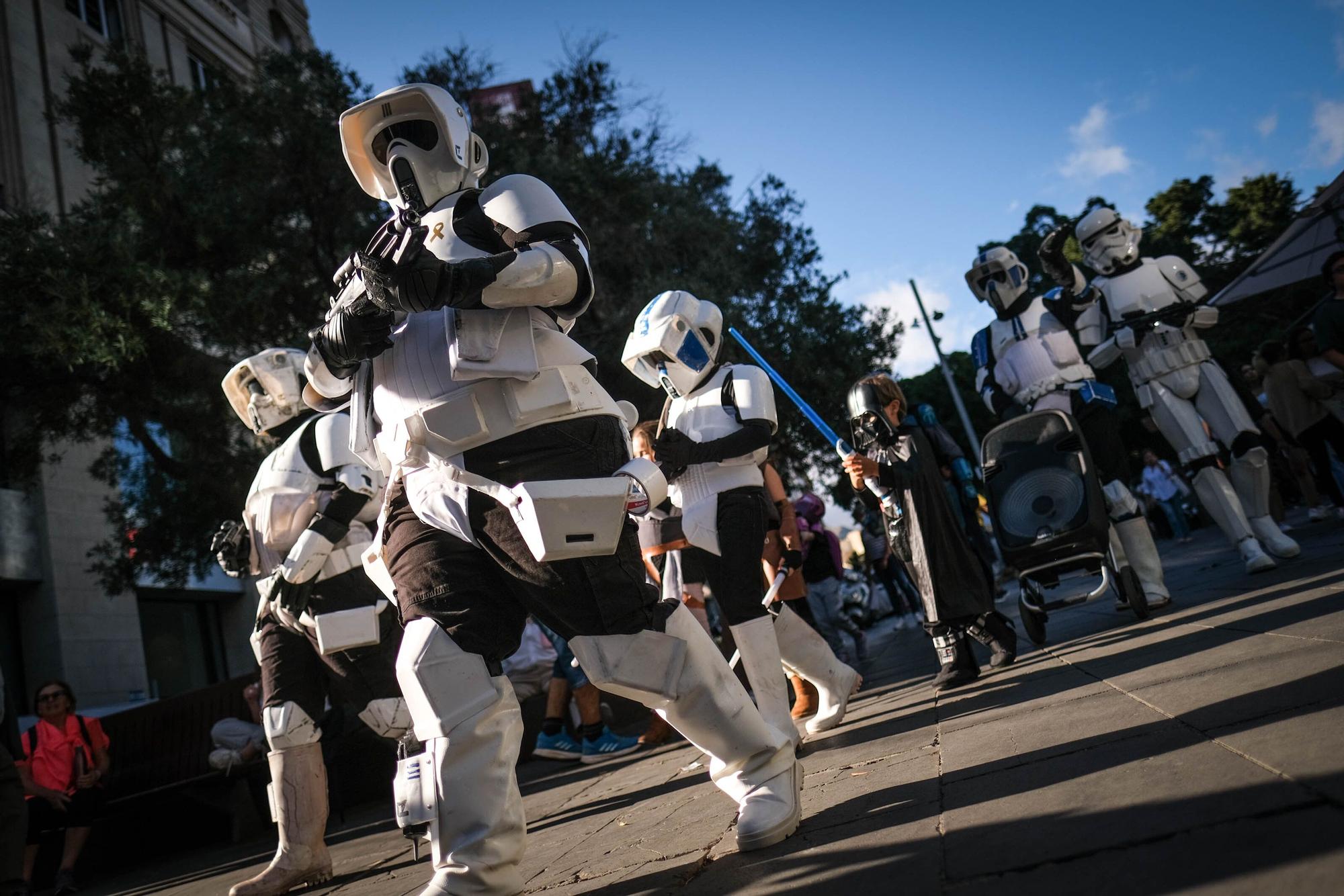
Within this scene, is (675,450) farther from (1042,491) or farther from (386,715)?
(1042,491)

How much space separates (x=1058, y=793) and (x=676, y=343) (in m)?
3.06

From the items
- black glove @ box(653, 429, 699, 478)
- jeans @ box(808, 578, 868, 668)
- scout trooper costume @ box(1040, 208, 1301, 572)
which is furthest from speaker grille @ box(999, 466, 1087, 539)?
jeans @ box(808, 578, 868, 668)

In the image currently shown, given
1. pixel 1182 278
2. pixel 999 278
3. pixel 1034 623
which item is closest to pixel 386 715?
pixel 1034 623

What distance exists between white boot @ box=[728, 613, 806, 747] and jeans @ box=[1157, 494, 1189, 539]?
12991 mm

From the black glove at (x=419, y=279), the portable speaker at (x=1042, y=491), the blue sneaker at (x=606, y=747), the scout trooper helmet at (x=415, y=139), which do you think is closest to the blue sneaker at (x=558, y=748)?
the blue sneaker at (x=606, y=747)

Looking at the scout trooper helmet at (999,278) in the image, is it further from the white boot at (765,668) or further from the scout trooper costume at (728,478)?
the white boot at (765,668)

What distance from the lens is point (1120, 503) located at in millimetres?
6184

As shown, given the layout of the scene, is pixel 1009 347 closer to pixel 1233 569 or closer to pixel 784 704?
pixel 1233 569

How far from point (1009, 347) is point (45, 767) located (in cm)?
692

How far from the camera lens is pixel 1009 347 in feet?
22.3

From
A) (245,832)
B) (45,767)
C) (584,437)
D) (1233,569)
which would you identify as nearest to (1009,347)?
(1233,569)

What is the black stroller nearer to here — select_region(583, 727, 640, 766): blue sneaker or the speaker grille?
the speaker grille

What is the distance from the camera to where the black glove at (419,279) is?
2.42 meters

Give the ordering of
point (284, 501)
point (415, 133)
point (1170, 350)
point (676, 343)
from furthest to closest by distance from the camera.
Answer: point (1170, 350) < point (676, 343) < point (284, 501) < point (415, 133)
